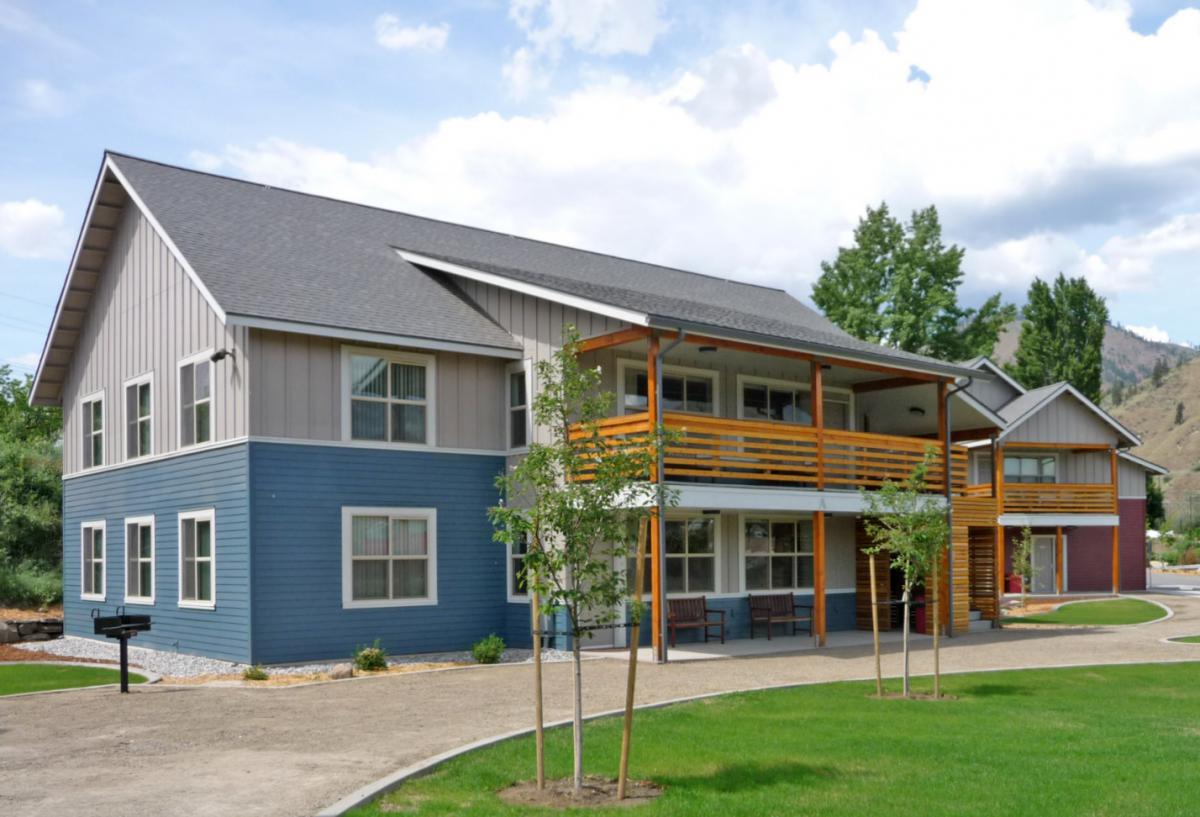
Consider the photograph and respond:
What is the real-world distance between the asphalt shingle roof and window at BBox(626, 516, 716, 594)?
3867 millimetres

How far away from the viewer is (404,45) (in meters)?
17.8

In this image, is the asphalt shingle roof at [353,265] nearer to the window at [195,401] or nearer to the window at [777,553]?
the window at [195,401]

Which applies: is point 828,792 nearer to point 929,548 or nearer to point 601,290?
point 929,548

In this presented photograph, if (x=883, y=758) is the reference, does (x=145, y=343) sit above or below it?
above

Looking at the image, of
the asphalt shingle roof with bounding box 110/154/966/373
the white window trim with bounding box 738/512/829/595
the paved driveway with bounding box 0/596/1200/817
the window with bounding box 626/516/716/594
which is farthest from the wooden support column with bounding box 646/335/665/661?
the white window trim with bounding box 738/512/829/595

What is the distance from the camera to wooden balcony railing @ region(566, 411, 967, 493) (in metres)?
18.7

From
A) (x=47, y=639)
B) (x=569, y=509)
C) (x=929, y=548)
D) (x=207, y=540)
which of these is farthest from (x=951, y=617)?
(x=47, y=639)

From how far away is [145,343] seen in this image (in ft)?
71.7

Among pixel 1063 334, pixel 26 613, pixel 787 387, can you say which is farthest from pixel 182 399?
pixel 1063 334

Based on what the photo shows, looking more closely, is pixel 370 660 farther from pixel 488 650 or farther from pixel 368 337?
pixel 368 337

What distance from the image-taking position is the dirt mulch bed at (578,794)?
8.62 m

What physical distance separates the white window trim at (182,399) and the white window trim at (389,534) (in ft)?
8.63

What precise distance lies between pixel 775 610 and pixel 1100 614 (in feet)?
36.9

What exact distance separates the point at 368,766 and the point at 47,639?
691 inches
